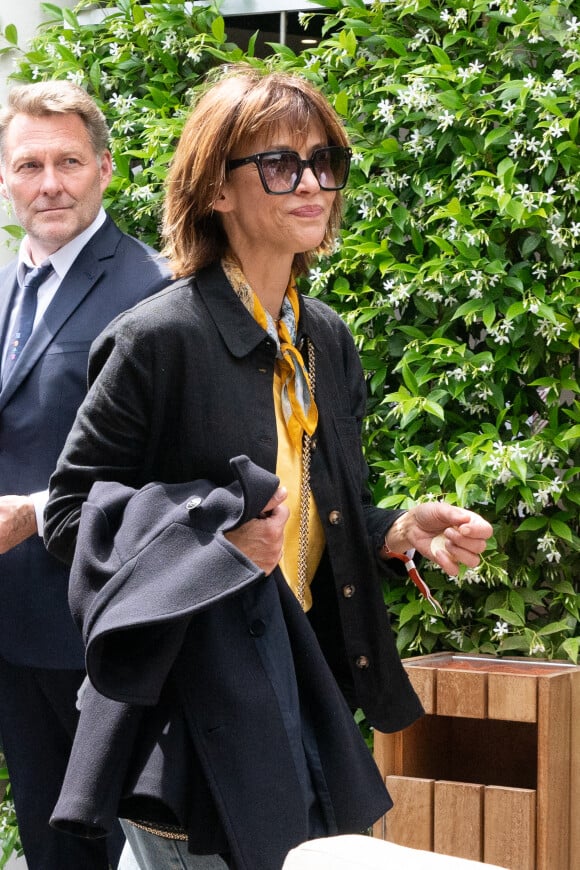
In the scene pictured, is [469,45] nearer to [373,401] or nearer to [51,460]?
[373,401]

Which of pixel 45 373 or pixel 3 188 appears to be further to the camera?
pixel 3 188

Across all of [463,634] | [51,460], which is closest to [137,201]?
[51,460]

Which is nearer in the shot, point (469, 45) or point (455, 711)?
point (455, 711)

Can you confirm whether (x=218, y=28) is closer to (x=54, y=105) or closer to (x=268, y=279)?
(x=54, y=105)

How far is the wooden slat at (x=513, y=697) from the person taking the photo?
2689 millimetres

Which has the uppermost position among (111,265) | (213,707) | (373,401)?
(111,265)

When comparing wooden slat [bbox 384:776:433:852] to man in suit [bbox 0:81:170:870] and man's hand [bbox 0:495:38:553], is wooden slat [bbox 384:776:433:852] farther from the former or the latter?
man's hand [bbox 0:495:38:553]

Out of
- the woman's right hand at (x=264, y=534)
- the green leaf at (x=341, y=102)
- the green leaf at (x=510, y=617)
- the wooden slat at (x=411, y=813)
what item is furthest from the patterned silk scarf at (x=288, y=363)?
the green leaf at (x=341, y=102)

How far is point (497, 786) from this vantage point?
2.76 meters

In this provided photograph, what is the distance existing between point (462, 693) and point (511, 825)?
11.1 inches

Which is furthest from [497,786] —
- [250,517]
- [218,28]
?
[218,28]

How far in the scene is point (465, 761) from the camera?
3029 mm

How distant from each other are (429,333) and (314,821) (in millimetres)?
1668

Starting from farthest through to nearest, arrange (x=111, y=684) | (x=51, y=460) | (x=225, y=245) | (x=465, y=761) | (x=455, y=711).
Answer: (x=465, y=761)
(x=455, y=711)
(x=51, y=460)
(x=225, y=245)
(x=111, y=684)
